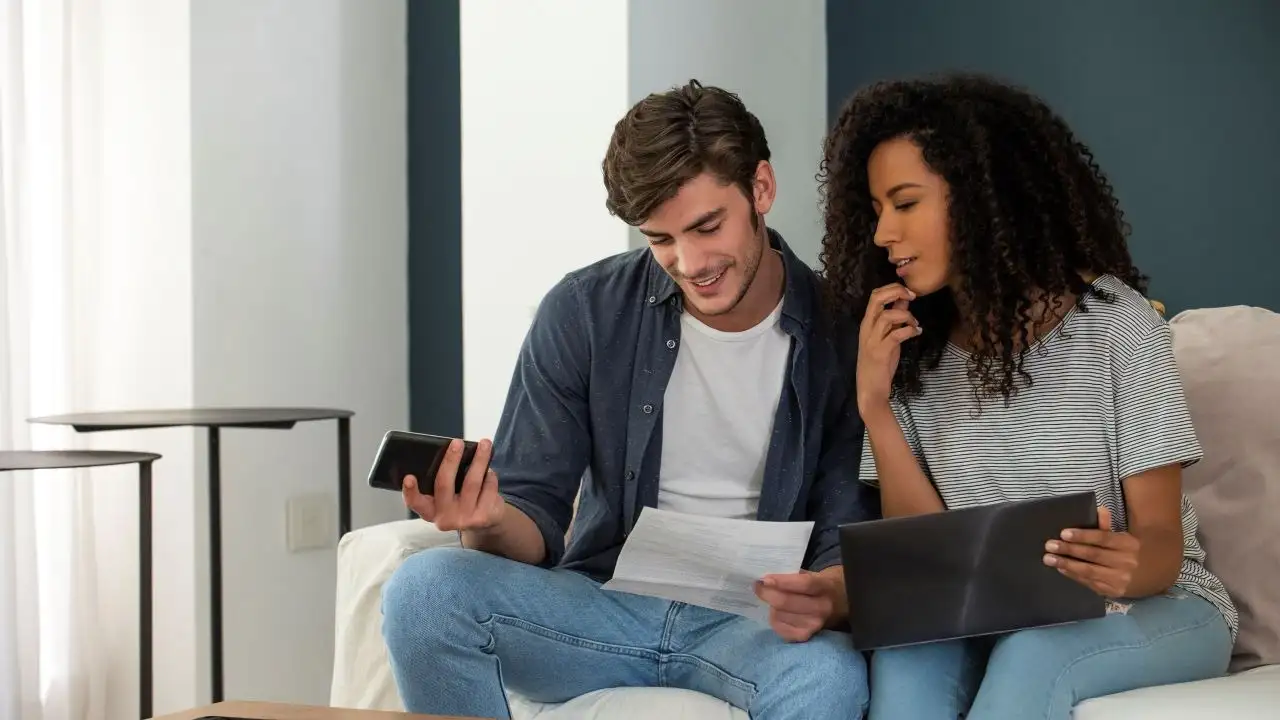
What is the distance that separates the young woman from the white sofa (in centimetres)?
8

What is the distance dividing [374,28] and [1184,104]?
1.69 meters

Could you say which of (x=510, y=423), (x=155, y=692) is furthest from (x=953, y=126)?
(x=155, y=692)

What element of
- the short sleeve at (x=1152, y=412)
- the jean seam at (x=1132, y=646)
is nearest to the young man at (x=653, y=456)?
the jean seam at (x=1132, y=646)

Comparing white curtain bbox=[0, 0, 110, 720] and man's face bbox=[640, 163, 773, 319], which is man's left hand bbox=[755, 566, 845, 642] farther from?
white curtain bbox=[0, 0, 110, 720]

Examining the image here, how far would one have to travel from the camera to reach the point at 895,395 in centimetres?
168

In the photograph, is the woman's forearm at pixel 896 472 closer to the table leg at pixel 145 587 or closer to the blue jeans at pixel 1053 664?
the blue jeans at pixel 1053 664

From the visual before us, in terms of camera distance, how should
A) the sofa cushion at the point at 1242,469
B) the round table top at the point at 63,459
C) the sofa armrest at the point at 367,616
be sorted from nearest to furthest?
the sofa cushion at the point at 1242,469 → the sofa armrest at the point at 367,616 → the round table top at the point at 63,459

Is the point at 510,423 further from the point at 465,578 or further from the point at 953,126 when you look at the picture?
the point at 953,126

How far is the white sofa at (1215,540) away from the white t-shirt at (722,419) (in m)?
0.29

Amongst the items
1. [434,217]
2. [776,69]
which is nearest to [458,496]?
[776,69]

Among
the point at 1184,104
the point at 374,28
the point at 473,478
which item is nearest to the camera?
the point at 473,478

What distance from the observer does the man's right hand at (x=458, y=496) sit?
146cm

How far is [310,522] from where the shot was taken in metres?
2.78

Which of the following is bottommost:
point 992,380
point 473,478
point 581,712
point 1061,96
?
point 581,712
